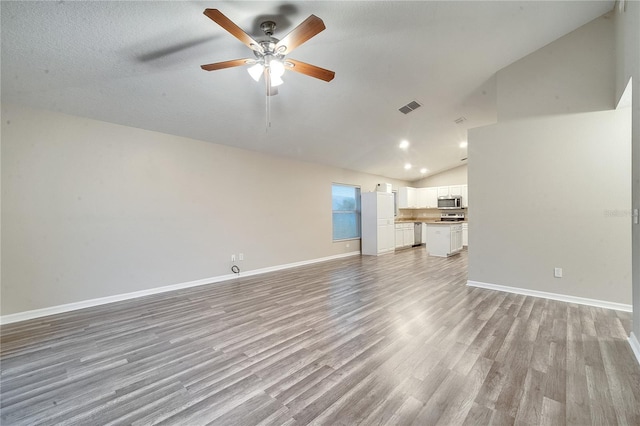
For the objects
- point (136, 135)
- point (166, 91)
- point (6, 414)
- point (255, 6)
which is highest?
point (255, 6)

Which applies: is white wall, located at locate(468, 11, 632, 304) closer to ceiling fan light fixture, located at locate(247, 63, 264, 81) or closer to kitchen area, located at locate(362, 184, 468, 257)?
kitchen area, located at locate(362, 184, 468, 257)

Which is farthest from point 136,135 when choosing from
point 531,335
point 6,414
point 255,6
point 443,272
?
point 443,272

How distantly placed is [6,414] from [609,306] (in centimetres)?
582

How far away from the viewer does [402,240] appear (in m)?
8.84

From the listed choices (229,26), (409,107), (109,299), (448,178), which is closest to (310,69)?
(229,26)

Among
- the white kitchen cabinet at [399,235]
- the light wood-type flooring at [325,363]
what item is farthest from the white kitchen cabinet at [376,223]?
the light wood-type flooring at [325,363]

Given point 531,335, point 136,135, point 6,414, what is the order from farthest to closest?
Answer: 1. point 136,135
2. point 531,335
3. point 6,414

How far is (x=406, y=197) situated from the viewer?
9.70 metres

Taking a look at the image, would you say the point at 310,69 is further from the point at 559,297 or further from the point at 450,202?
the point at 450,202

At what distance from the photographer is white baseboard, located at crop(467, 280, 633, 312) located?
322 centimetres

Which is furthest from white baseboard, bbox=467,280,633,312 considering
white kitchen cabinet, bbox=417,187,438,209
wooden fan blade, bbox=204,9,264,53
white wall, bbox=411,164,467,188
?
white wall, bbox=411,164,467,188

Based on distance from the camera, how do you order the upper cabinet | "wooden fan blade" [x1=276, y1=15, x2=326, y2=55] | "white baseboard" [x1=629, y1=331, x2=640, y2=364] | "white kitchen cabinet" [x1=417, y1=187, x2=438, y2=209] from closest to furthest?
"wooden fan blade" [x1=276, y1=15, x2=326, y2=55], "white baseboard" [x1=629, y1=331, x2=640, y2=364], the upper cabinet, "white kitchen cabinet" [x1=417, y1=187, x2=438, y2=209]

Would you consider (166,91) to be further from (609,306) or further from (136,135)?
(609,306)

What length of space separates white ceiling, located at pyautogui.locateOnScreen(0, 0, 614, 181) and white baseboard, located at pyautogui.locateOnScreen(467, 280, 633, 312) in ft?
10.4
